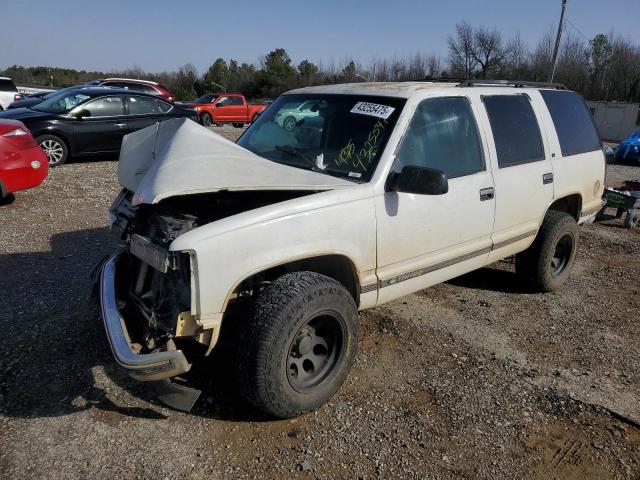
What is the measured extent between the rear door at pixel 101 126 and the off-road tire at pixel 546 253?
854cm

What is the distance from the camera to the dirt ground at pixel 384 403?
282cm

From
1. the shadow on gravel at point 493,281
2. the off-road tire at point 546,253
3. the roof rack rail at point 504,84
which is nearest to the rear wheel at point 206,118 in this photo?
the shadow on gravel at point 493,281

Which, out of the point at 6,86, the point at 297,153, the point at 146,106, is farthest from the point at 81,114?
the point at 6,86

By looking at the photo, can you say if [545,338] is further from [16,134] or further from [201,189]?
[16,134]

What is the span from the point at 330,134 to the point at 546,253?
2.47 meters

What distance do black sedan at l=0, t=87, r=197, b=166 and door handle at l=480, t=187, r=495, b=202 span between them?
343 inches

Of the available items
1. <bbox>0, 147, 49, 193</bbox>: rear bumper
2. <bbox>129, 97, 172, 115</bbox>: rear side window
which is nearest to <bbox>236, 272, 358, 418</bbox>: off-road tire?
<bbox>0, 147, 49, 193</bbox>: rear bumper

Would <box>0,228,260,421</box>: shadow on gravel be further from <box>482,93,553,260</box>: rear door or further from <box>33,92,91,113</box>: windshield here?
<box>33,92,91,113</box>: windshield

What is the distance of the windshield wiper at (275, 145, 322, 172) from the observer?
3.74 metres

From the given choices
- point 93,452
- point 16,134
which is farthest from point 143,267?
point 16,134

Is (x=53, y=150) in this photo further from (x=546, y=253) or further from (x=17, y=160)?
(x=546, y=253)

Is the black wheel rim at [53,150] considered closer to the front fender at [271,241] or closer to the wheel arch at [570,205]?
the front fender at [271,241]

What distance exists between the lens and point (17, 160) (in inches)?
278

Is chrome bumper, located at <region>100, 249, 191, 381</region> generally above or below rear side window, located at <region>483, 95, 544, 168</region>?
below
